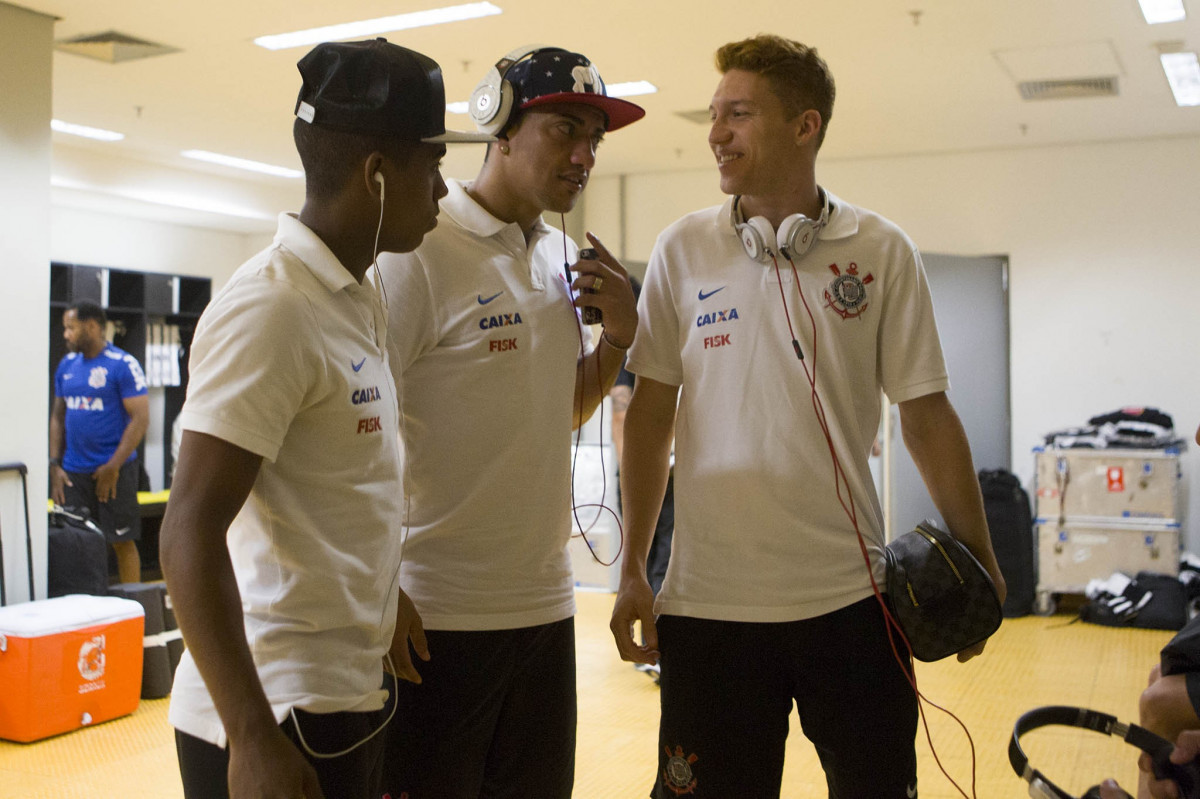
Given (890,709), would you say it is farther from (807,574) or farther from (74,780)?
(74,780)

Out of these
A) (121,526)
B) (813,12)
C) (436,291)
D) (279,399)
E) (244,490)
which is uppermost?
(813,12)

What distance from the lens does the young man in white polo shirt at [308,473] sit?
3.81 ft

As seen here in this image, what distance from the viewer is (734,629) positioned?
1.80m

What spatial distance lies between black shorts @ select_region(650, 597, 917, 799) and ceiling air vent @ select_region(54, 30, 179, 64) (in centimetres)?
558

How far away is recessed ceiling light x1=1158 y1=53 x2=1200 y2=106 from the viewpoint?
20.1 feet

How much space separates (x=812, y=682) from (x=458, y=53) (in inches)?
208

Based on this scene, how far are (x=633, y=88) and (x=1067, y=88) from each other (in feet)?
9.20

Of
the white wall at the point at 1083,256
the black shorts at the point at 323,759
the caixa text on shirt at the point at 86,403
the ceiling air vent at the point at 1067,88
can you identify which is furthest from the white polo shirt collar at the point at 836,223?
the white wall at the point at 1083,256

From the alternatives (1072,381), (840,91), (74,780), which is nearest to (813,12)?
(840,91)

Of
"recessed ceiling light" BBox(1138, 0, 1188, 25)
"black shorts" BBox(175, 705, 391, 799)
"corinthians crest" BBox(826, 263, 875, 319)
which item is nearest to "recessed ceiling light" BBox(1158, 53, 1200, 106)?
"recessed ceiling light" BBox(1138, 0, 1188, 25)

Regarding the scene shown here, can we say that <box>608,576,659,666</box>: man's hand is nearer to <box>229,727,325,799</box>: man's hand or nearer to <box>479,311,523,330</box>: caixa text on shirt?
<box>479,311,523,330</box>: caixa text on shirt

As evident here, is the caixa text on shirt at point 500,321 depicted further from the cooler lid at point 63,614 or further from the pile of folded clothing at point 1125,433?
the pile of folded clothing at point 1125,433

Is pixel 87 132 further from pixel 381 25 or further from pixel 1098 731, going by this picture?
pixel 1098 731

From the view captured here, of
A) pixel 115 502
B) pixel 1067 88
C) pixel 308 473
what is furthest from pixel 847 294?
pixel 115 502
